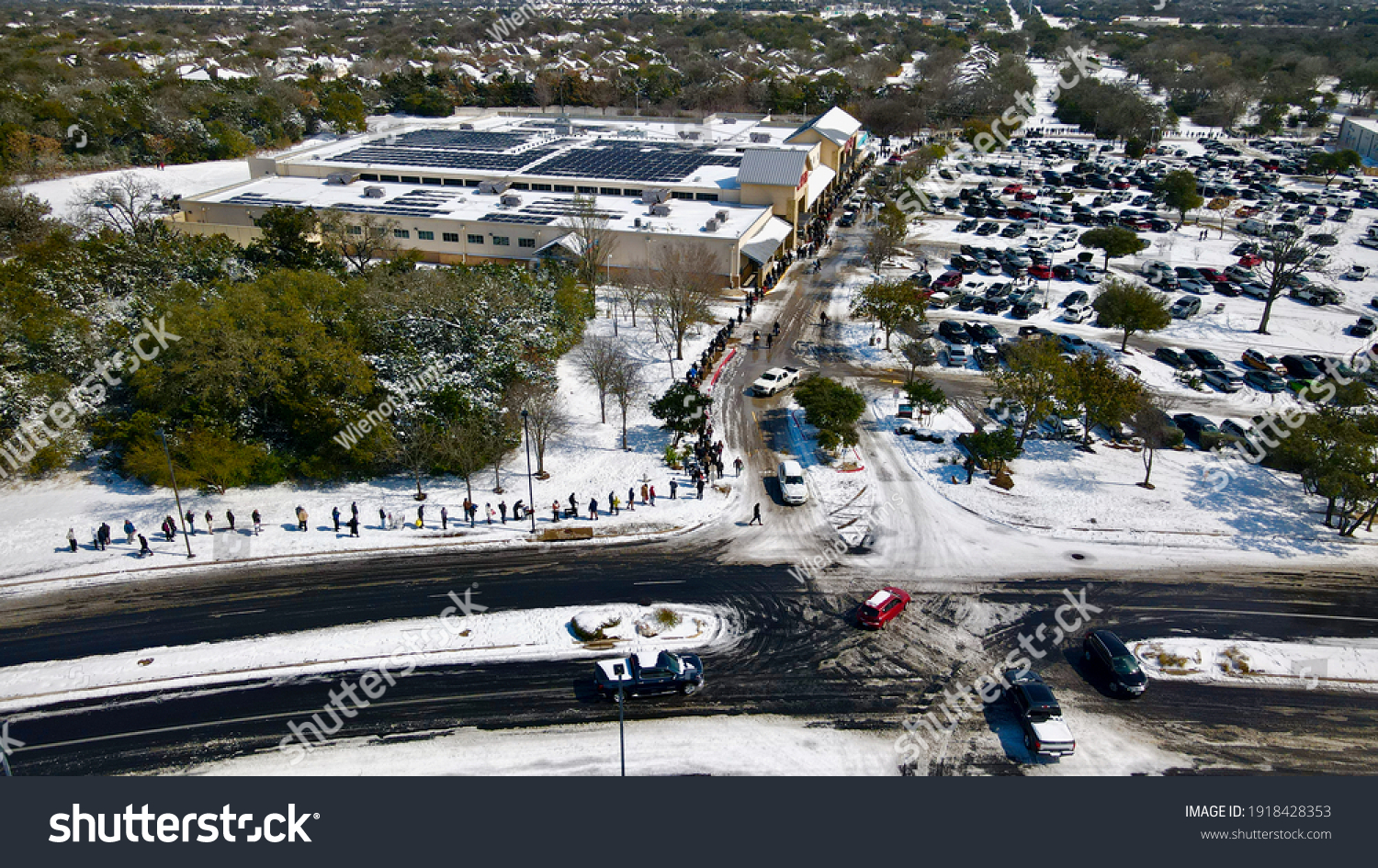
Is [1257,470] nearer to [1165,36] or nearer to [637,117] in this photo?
[637,117]

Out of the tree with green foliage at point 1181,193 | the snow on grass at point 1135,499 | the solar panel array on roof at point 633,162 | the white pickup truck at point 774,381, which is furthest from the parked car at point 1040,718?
the tree with green foliage at point 1181,193

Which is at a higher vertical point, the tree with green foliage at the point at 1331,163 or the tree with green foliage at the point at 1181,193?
the tree with green foliage at the point at 1331,163

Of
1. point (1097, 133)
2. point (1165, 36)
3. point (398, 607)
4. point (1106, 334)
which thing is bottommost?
point (398, 607)

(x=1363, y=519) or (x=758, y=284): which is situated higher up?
(x=758, y=284)

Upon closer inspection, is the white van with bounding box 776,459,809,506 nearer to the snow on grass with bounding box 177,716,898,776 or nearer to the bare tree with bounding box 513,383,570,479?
the bare tree with bounding box 513,383,570,479

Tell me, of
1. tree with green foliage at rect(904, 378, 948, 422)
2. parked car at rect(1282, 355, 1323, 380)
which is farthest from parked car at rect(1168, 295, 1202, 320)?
tree with green foliage at rect(904, 378, 948, 422)

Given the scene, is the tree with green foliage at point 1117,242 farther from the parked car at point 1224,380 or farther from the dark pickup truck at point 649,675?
the dark pickup truck at point 649,675

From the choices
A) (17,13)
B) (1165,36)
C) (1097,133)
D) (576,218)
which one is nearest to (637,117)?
(576,218)
